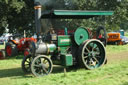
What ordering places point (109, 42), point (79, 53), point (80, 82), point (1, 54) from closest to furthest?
point (80, 82) < point (79, 53) < point (1, 54) < point (109, 42)

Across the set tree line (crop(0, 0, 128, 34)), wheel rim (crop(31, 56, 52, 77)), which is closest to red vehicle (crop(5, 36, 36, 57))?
tree line (crop(0, 0, 128, 34))

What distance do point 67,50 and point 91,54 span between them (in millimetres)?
759

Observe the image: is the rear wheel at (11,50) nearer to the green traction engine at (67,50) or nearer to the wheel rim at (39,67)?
the green traction engine at (67,50)

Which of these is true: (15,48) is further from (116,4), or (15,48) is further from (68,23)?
(116,4)

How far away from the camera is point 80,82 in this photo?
4.97m

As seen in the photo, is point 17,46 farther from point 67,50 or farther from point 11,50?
point 67,50

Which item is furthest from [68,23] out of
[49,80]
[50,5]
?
[49,80]

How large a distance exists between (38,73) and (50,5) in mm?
10929

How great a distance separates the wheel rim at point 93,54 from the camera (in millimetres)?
6580

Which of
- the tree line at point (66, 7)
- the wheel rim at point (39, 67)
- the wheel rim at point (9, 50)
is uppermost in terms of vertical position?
the tree line at point (66, 7)

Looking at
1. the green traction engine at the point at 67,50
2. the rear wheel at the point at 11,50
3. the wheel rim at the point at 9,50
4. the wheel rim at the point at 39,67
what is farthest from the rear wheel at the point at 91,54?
the wheel rim at the point at 9,50

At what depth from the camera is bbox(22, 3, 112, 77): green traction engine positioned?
610 centimetres

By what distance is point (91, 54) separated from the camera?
262 inches

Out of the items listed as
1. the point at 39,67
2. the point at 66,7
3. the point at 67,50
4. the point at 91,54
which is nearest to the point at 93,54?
the point at 91,54
